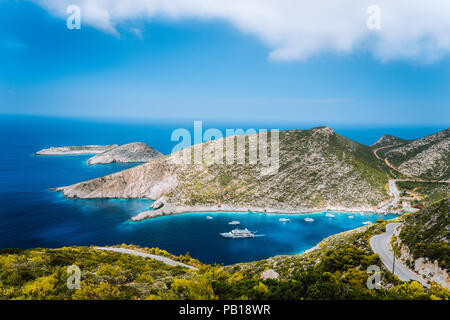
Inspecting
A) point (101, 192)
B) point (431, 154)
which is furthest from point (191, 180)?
point (431, 154)

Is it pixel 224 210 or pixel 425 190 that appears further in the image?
pixel 224 210

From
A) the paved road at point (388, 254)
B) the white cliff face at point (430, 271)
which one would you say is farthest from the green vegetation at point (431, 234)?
the paved road at point (388, 254)

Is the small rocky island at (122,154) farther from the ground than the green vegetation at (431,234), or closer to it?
farther from the ground

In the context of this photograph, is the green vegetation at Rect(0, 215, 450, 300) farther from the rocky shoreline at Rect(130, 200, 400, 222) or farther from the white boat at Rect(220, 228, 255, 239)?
the rocky shoreline at Rect(130, 200, 400, 222)

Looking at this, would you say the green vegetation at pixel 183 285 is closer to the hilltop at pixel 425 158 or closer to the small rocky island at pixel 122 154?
the hilltop at pixel 425 158

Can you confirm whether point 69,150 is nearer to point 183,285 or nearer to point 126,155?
point 126,155

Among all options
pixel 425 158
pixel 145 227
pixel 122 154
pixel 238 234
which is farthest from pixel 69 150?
pixel 425 158

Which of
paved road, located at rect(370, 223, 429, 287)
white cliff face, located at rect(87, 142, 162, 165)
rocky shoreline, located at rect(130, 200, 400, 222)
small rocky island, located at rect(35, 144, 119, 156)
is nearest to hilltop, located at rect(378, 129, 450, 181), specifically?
rocky shoreline, located at rect(130, 200, 400, 222)

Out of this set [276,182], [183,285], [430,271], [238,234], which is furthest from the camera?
[276,182]
